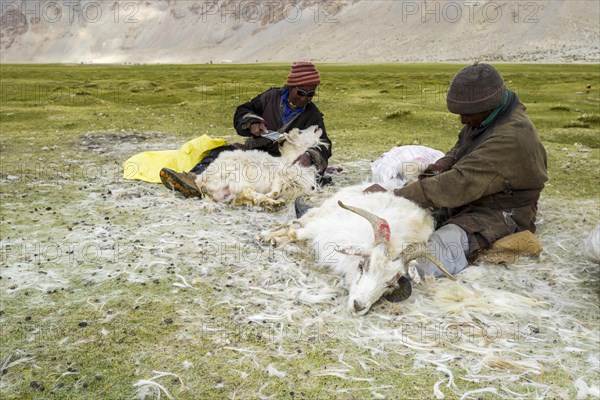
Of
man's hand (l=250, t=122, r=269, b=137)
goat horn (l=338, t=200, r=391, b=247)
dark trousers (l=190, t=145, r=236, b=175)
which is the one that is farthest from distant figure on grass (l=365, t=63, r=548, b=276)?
dark trousers (l=190, t=145, r=236, b=175)

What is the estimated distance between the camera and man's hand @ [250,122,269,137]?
6.59m

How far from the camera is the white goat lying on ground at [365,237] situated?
3854mm

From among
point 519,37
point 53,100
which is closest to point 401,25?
point 519,37

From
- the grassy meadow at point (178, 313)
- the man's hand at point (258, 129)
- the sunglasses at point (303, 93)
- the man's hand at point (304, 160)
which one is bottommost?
the grassy meadow at point (178, 313)

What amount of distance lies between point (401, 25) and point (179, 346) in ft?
373

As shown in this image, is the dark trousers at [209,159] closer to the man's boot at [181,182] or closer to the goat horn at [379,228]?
the man's boot at [181,182]

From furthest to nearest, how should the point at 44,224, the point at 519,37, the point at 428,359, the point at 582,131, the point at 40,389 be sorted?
the point at 519,37 < the point at 582,131 < the point at 44,224 < the point at 428,359 < the point at 40,389

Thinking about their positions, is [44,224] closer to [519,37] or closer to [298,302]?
[298,302]

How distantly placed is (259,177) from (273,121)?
1032mm

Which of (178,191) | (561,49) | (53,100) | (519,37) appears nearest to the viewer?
(178,191)

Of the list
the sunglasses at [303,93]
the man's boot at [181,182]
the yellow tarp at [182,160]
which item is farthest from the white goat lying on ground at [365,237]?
the yellow tarp at [182,160]

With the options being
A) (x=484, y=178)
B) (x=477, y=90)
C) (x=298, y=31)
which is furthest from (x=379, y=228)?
(x=298, y=31)

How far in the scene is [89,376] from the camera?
3021 mm

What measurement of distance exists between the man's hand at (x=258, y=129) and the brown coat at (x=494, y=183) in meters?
2.42
